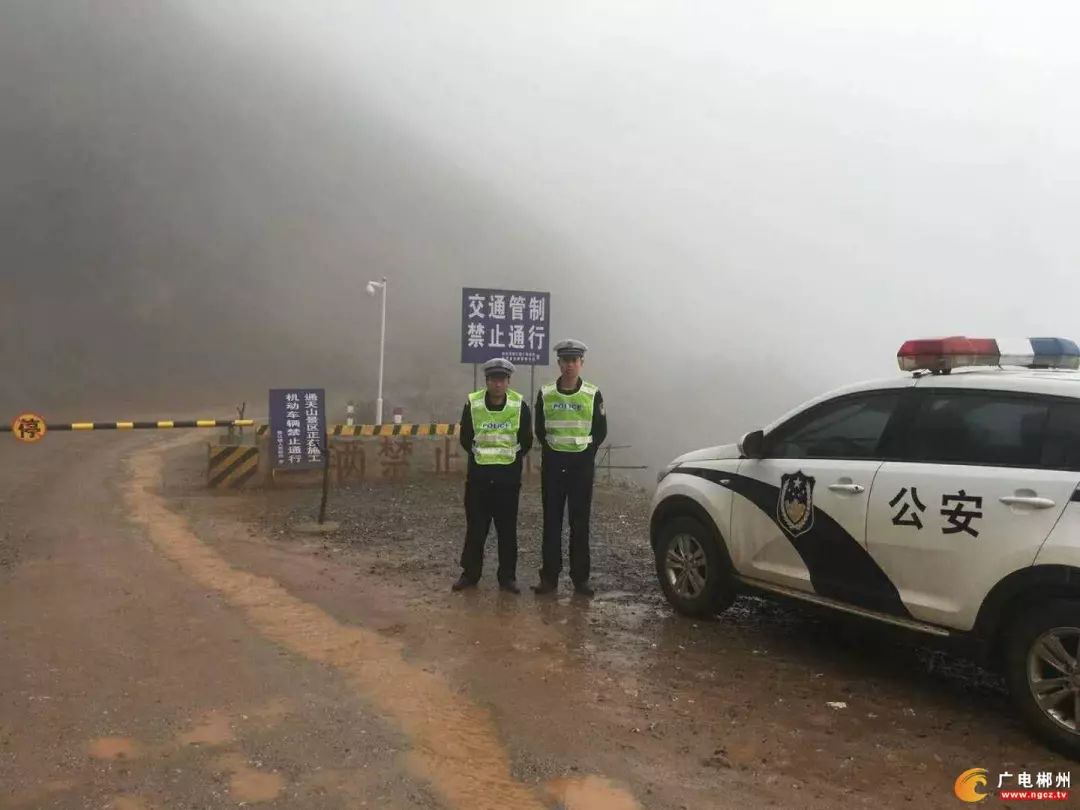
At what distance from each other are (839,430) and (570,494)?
2190mm

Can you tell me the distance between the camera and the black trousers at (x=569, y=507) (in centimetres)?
622

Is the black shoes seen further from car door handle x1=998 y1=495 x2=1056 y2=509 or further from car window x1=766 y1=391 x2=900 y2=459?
car door handle x1=998 y1=495 x2=1056 y2=509

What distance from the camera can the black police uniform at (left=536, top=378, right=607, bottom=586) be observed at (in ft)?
20.4

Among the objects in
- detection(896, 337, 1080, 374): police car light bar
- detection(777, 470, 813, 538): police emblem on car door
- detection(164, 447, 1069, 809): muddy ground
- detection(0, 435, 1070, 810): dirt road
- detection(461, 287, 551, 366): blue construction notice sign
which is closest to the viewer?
detection(0, 435, 1070, 810): dirt road

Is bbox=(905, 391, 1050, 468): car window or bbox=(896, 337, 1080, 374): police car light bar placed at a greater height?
bbox=(896, 337, 1080, 374): police car light bar

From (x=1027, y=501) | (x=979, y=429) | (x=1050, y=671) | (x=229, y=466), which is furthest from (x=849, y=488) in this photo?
(x=229, y=466)

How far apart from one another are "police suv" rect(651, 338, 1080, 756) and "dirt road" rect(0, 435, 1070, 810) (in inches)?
17.9

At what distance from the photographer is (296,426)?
1223 cm

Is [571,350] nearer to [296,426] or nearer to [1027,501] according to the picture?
[1027,501]

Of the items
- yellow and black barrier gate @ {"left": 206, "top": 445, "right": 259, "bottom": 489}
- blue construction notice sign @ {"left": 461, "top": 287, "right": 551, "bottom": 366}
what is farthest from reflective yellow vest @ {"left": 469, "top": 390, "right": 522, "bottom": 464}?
blue construction notice sign @ {"left": 461, "top": 287, "right": 551, "bottom": 366}

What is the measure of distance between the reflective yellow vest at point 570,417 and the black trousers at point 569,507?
0.39ft

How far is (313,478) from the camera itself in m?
12.5

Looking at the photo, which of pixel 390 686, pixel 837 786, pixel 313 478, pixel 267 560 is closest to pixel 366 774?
pixel 390 686

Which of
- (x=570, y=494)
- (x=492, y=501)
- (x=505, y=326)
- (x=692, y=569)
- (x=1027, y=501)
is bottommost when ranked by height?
(x=692, y=569)
